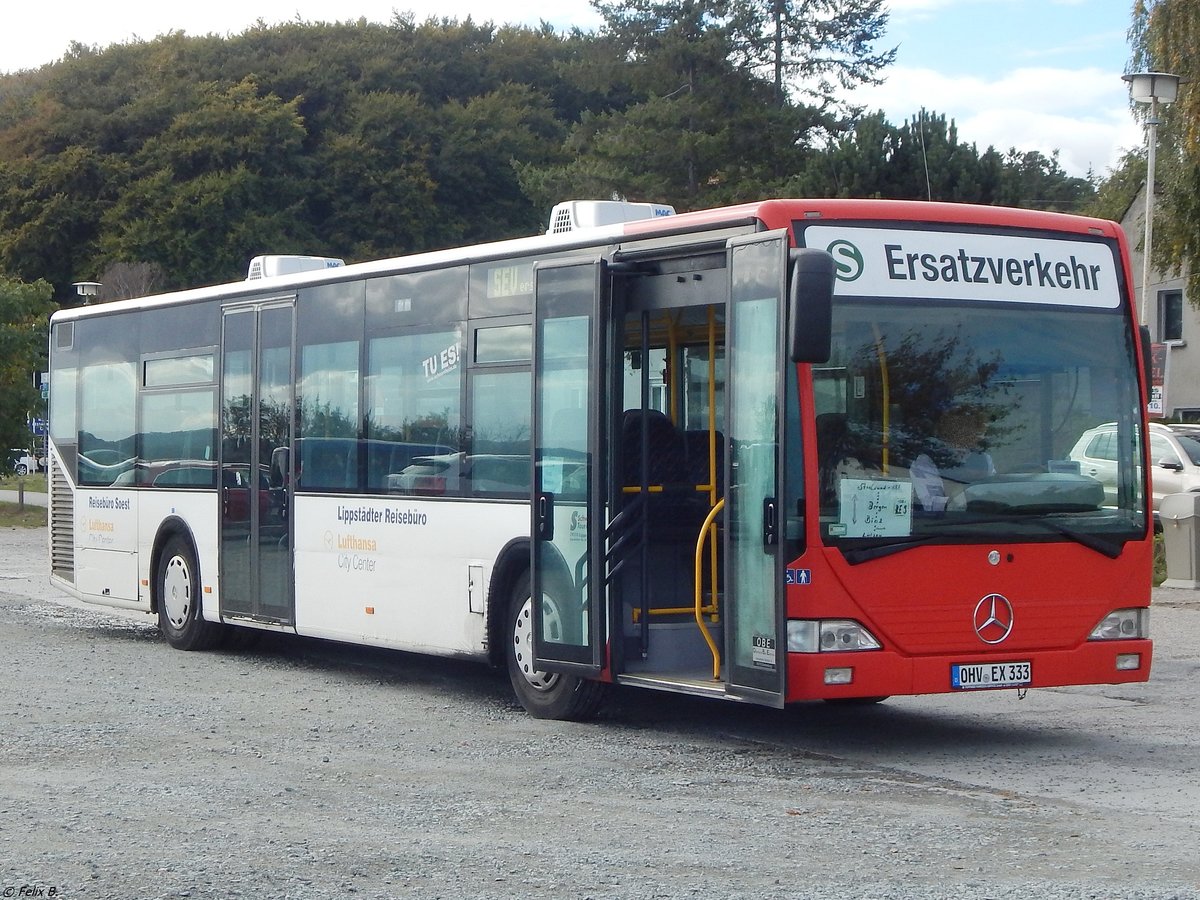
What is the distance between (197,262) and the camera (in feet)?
188

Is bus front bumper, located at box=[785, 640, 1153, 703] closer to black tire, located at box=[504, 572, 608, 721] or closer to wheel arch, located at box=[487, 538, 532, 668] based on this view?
black tire, located at box=[504, 572, 608, 721]

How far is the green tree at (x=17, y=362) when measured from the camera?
127ft

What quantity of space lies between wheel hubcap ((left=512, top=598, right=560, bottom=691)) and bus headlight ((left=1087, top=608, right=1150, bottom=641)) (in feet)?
10.4

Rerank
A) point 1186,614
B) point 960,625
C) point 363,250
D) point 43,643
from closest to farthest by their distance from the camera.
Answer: point 960,625 → point 43,643 → point 1186,614 → point 363,250

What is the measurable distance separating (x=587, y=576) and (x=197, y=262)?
49.4 metres

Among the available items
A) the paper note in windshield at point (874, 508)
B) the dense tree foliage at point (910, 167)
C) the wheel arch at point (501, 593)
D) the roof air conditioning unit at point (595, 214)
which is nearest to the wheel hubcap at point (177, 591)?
the wheel arch at point (501, 593)

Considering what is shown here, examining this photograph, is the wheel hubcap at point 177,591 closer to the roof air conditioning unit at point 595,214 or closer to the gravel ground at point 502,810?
the gravel ground at point 502,810

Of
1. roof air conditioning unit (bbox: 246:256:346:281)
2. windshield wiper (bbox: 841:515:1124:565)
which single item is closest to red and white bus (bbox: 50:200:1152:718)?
windshield wiper (bbox: 841:515:1124:565)

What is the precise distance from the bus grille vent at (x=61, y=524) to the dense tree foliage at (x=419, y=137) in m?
27.7

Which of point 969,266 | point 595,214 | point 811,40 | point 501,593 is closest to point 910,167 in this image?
point 811,40

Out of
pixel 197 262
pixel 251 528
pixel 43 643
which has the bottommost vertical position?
pixel 43 643

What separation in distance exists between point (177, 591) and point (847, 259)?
8.14m

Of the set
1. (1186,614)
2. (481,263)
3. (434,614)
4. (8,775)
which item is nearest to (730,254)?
(481,263)

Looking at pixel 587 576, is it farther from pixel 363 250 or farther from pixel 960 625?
pixel 363 250
